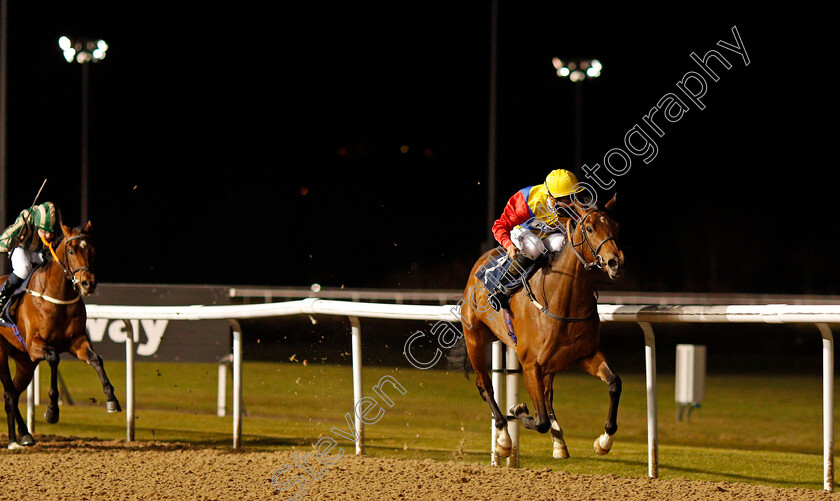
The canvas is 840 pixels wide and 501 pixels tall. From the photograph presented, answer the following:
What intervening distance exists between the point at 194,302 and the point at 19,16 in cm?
2222

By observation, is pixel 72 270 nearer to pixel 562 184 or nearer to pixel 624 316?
pixel 562 184

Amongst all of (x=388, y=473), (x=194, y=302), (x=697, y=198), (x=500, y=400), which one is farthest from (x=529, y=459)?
(x=697, y=198)

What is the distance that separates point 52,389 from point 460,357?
2.67 m

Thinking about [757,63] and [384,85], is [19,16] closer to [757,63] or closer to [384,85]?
[384,85]

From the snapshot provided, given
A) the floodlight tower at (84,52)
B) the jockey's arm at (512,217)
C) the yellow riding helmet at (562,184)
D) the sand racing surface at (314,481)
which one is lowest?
the sand racing surface at (314,481)

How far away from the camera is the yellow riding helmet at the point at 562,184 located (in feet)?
14.3

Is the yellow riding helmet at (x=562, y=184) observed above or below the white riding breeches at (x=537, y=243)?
above

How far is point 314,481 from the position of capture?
188 inches

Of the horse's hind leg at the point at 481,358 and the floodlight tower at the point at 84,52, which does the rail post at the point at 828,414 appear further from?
the floodlight tower at the point at 84,52

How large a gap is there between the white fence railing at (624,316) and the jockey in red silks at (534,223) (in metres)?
0.47

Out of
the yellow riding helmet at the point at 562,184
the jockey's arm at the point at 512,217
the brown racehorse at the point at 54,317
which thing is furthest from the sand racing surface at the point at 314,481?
the yellow riding helmet at the point at 562,184

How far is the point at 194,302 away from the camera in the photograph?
28.9 ft

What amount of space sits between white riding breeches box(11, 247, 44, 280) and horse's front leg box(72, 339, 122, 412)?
0.70 meters

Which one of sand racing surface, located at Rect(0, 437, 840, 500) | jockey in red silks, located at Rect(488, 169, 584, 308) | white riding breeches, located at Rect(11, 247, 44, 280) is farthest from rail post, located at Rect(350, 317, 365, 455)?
white riding breeches, located at Rect(11, 247, 44, 280)
